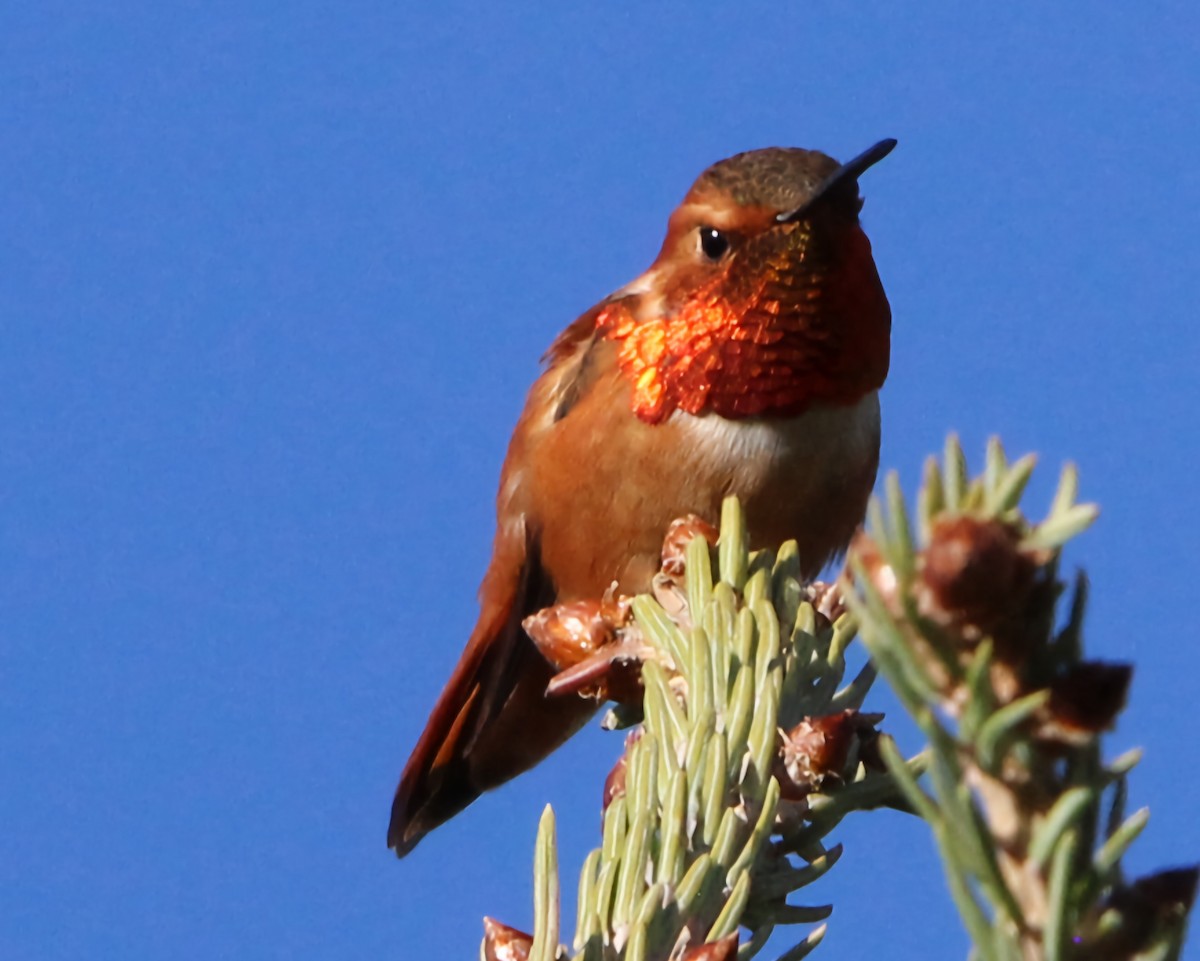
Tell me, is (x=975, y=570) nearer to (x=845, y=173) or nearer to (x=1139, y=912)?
(x=1139, y=912)

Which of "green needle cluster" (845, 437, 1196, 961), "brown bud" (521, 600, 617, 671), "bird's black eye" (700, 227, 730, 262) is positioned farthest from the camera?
"bird's black eye" (700, 227, 730, 262)

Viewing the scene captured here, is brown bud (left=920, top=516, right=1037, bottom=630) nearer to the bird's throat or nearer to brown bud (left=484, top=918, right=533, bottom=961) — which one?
brown bud (left=484, top=918, right=533, bottom=961)

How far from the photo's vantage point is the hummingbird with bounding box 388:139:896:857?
279cm

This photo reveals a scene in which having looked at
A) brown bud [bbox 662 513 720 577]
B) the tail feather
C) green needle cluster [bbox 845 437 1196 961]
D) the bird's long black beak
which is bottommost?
green needle cluster [bbox 845 437 1196 961]

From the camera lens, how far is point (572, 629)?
2123 millimetres

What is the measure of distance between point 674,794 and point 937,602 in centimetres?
66

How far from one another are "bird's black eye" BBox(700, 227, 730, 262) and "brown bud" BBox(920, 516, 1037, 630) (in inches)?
81.4

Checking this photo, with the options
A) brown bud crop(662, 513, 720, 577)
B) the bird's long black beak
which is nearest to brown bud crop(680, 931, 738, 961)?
brown bud crop(662, 513, 720, 577)

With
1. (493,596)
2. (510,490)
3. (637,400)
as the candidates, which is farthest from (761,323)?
(493,596)

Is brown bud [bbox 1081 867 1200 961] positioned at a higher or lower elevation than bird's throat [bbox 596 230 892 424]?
lower

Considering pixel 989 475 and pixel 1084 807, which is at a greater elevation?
pixel 989 475

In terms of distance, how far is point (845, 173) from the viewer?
2.75m

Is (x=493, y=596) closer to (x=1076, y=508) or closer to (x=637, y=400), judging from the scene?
(x=637, y=400)

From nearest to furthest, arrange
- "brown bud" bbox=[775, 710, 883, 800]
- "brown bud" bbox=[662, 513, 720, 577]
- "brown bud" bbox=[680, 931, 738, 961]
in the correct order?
"brown bud" bbox=[680, 931, 738, 961], "brown bud" bbox=[775, 710, 883, 800], "brown bud" bbox=[662, 513, 720, 577]
